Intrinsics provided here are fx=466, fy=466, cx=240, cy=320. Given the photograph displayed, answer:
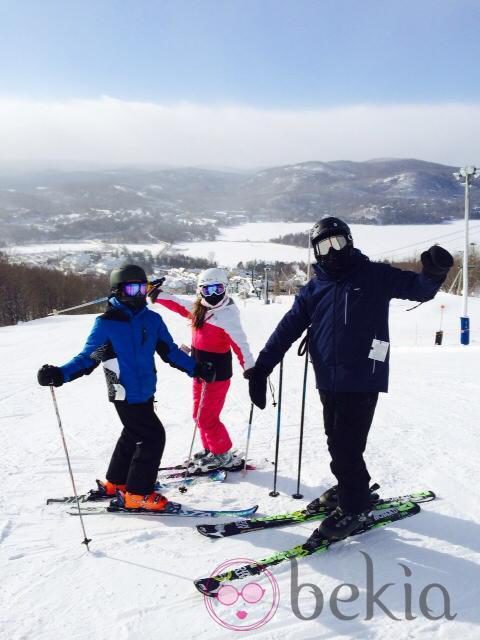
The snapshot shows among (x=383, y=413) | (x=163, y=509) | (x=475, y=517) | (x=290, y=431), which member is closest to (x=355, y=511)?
(x=475, y=517)

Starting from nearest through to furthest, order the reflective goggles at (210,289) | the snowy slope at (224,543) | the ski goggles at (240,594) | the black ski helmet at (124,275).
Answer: the snowy slope at (224,543) → the ski goggles at (240,594) → the black ski helmet at (124,275) → the reflective goggles at (210,289)

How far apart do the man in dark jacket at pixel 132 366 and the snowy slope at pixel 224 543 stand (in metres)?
0.30

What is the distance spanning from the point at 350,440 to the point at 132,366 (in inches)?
61.0

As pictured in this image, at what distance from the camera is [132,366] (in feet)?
10.8

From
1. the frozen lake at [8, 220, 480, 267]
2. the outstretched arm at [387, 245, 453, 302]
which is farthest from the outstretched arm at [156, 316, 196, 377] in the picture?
the frozen lake at [8, 220, 480, 267]

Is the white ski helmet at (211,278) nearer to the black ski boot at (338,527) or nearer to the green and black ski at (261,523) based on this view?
the green and black ski at (261,523)

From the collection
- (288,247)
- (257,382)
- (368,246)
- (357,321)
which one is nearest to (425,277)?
(357,321)

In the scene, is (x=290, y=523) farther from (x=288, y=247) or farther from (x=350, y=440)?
(x=288, y=247)

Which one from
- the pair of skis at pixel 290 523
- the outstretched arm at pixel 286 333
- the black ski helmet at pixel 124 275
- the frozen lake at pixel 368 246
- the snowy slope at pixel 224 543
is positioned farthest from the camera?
the frozen lake at pixel 368 246

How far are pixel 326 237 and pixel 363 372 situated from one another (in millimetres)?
841

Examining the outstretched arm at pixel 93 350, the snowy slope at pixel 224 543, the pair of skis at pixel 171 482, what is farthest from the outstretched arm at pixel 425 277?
the pair of skis at pixel 171 482

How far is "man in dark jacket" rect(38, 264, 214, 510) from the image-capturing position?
3240mm

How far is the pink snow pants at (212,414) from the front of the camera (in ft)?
13.2

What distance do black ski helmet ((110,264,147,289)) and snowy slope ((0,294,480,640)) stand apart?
1674mm
